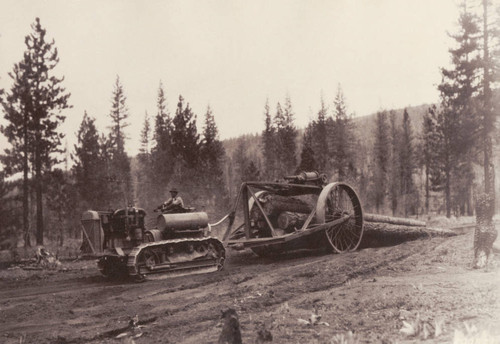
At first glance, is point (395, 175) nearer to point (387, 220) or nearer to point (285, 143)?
point (285, 143)

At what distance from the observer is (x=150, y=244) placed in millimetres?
12117

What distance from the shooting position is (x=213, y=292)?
368 inches

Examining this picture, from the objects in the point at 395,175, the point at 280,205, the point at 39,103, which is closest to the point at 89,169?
the point at 39,103

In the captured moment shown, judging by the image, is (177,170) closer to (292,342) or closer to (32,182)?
(32,182)

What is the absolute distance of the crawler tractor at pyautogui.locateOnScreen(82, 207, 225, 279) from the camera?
1227 cm

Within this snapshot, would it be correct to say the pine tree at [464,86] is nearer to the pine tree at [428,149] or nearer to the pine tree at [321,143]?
the pine tree at [428,149]

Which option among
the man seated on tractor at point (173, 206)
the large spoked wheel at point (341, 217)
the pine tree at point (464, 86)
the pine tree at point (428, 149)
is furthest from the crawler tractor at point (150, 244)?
the pine tree at point (428, 149)

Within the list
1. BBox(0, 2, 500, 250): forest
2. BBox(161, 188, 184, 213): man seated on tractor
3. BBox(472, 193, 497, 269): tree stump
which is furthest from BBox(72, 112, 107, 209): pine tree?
BBox(472, 193, 497, 269): tree stump

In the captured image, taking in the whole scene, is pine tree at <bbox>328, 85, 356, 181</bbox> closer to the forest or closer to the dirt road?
the forest

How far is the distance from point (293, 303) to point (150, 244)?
5.35 metres

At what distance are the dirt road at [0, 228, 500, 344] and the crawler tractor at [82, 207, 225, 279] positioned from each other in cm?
73

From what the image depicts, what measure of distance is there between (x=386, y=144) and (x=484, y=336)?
2335 inches

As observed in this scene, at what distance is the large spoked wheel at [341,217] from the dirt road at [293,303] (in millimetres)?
2037

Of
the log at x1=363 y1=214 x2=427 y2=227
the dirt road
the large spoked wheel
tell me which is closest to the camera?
the dirt road
